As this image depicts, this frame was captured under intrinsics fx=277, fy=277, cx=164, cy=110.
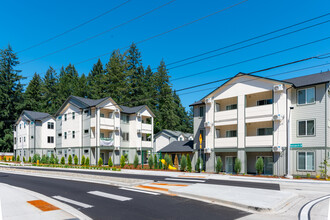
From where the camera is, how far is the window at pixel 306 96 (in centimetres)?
2530

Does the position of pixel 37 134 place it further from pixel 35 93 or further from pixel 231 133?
pixel 231 133

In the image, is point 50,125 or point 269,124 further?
point 50,125

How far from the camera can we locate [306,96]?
1013 inches

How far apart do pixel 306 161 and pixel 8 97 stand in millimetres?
71945

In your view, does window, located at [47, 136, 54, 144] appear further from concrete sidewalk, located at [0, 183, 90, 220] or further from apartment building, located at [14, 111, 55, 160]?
concrete sidewalk, located at [0, 183, 90, 220]

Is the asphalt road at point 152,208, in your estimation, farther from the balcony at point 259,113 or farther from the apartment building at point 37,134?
the apartment building at point 37,134

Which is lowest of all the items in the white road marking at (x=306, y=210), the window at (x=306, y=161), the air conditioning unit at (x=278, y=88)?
the window at (x=306, y=161)

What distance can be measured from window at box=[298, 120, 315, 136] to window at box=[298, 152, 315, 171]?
1.81m

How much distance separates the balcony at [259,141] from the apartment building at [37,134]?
39620mm

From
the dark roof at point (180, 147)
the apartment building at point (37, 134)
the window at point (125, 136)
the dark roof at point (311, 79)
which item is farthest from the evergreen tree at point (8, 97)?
the dark roof at point (311, 79)

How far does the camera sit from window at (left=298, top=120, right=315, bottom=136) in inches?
984

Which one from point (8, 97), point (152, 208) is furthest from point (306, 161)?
point (8, 97)

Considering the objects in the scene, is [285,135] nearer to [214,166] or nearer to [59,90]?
[214,166]

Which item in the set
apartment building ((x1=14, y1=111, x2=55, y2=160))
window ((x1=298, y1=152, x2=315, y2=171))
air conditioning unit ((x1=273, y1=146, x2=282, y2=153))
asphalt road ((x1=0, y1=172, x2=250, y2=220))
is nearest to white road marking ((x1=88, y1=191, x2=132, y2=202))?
asphalt road ((x1=0, y1=172, x2=250, y2=220))
